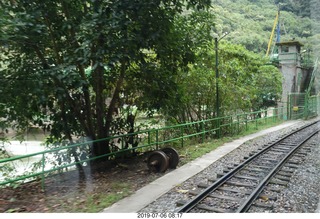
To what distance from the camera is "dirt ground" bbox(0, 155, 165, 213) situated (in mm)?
4914

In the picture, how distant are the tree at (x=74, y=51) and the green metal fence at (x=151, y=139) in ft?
2.27

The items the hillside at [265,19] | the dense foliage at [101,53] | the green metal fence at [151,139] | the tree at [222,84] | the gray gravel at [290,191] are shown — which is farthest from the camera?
the tree at [222,84]

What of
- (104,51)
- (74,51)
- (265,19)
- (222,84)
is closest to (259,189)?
(265,19)

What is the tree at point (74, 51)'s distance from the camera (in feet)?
17.7

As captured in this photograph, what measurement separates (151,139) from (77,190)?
3.84 meters

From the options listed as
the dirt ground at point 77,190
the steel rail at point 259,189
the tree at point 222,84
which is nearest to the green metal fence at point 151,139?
the dirt ground at point 77,190

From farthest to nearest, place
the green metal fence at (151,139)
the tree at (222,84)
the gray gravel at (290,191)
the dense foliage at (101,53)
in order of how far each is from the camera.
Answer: the tree at (222,84) < the green metal fence at (151,139) < the dense foliage at (101,53) < the gray gravel at (290,191)

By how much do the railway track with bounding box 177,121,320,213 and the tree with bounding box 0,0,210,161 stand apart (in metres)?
2.79

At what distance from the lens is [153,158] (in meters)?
7.27

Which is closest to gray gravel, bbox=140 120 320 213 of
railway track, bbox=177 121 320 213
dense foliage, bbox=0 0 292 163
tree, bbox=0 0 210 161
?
railway track, bbox=177 121 320 213

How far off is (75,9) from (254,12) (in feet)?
12.1

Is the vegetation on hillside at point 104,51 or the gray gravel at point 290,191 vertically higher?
the vegetation on hillside at point 104,51

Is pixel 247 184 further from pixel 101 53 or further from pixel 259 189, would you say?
pixel 101 53

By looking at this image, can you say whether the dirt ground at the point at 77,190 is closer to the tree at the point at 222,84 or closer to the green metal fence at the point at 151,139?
the green metal fence at the point at 151,139
